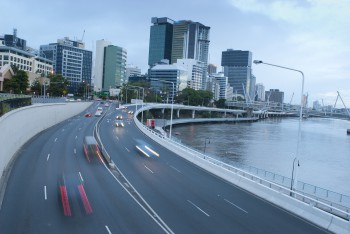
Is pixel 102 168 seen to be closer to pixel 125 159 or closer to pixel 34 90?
pixel 125 159

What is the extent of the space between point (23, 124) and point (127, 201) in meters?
27.3

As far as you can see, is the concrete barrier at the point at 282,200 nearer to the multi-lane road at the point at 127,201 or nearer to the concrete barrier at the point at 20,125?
the multi-lane road at the point at 127,201

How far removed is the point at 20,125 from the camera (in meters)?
44.5

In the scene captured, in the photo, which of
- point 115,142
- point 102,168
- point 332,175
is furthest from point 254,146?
→ point 102,168

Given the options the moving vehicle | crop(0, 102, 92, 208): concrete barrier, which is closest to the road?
crop(0, 102, 92, 208): concrete barrier

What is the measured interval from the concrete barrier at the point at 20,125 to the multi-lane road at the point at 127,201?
1.07 meters

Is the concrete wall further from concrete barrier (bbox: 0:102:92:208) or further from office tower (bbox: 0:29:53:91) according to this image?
office tower (bbox: 0:29:53:91)

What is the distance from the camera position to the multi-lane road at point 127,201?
68.3 ft

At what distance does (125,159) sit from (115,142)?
14.1 m

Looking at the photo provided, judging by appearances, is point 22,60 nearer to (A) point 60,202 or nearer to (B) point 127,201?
(A) point 60,202

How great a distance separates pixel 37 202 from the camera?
24266 millimetres

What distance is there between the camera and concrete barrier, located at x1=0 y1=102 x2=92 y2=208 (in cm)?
3241

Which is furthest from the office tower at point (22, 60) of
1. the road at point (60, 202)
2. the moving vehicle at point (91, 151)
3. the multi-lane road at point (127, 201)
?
the multi-lane road at point (127, 201)

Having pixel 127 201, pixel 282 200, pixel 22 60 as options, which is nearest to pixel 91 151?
pixel 127 201
